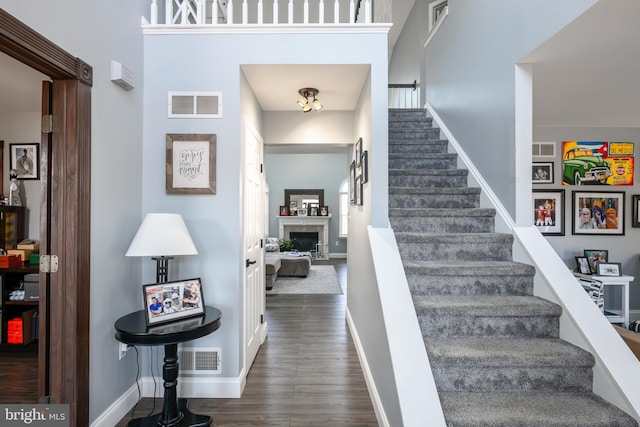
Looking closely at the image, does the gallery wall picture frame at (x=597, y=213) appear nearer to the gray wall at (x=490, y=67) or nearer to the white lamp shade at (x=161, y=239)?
the gray wall at (x=490, y=67)

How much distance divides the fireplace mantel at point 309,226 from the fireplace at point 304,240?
13 centimetres

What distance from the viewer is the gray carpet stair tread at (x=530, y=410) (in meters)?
1.63

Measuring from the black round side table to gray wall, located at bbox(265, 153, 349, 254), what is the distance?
8.88 metres

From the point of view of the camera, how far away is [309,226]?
10883 millimetres

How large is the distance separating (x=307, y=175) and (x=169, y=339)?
9440mm

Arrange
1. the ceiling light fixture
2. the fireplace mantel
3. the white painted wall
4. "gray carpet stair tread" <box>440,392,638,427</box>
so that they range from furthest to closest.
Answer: the fireplace mantel, the ceiling light fixture, the white painted wall, "gray carpet stair tread" <box>440,392,638,427</box>

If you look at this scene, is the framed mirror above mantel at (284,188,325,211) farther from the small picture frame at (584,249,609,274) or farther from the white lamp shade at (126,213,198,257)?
the white lamp shade at (126,213,198,257)

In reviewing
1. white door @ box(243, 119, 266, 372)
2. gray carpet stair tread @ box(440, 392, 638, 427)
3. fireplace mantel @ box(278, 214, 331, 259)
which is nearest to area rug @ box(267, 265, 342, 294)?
white door @ box(243, 119, 266, 372)

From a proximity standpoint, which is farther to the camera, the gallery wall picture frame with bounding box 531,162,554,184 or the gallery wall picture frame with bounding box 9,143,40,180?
the gallery wall picture frame with bounding box 531,162,554,184

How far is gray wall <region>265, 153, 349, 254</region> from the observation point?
1114cm

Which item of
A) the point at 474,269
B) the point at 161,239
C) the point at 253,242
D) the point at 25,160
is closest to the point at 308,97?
the point at 253,242

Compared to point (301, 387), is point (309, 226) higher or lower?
higher

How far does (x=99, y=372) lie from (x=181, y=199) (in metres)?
1.25

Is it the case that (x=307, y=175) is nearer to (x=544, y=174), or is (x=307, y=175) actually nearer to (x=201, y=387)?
(x=544, y=174)
